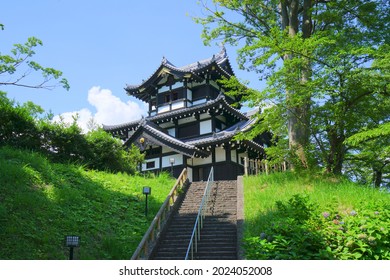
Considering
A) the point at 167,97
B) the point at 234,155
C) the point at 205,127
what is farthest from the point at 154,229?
the point at 167,97

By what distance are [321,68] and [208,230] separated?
22.1 ft

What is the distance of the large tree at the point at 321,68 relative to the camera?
498 inches

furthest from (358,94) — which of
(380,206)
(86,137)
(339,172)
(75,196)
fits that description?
(86,137)

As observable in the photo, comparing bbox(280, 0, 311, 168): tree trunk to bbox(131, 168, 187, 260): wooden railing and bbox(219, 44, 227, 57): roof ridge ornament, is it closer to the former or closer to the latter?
bbox(131, 168, 187, 260): wooden railing

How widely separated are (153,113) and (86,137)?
12335mm

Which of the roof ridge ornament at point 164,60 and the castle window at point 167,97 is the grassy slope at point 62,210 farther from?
the roof ridge ornament at point 164,60

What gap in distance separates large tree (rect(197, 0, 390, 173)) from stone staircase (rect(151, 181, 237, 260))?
3.73 metres

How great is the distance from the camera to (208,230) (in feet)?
43.9

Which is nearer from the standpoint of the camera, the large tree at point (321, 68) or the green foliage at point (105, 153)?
the large tree at point (321, 68)

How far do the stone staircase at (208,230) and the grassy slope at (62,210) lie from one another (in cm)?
100

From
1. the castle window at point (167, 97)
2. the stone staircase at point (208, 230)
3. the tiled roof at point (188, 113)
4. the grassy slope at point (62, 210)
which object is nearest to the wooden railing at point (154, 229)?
the stone staircase at point (208, 230)

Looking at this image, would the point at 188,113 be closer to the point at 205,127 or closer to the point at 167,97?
the point at 205,127

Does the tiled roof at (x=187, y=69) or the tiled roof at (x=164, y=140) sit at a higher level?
the tiled roof at (x=187, y=69)

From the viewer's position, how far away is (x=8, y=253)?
384 inches
